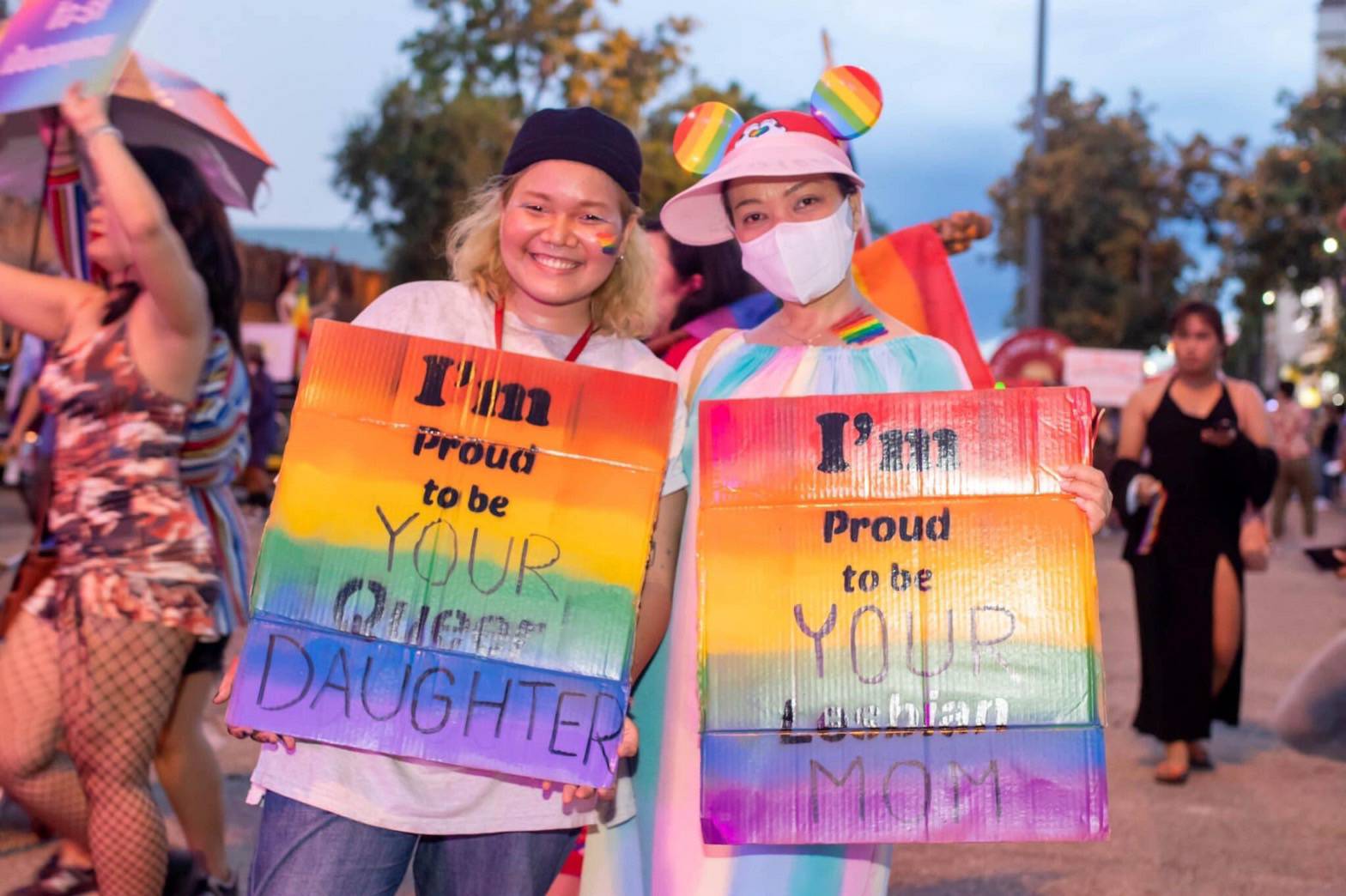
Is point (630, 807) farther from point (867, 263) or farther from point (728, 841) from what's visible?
point (867, 263)

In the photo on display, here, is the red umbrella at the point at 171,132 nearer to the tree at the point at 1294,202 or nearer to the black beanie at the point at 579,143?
the black beanie at the point at 579,143

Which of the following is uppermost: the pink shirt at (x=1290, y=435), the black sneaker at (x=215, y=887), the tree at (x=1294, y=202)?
the tree at (x=1294, y=202)

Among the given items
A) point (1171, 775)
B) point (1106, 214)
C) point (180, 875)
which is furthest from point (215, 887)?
point (1106, 214)

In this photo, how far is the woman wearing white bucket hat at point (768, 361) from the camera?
2768 mm

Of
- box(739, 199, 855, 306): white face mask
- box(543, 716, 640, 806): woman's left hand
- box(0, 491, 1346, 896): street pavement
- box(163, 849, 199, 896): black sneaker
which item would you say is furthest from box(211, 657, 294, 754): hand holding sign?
box(0, 491, 1346, 896): street pavement

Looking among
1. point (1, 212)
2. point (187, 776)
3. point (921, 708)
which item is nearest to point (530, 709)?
point (921, 708)

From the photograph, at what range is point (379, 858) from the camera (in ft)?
8.61

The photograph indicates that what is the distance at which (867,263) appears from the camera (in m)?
4.72

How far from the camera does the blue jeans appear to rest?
102 inches

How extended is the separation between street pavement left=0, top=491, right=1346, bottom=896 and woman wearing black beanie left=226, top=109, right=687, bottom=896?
254 cm

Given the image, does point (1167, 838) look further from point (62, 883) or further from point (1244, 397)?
point (62, 883)

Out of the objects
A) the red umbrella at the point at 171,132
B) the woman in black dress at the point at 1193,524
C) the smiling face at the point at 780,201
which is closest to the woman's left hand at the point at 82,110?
the red umbrella at the point at 171,132

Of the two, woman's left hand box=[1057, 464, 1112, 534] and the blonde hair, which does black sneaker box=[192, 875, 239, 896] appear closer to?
the blonde hair

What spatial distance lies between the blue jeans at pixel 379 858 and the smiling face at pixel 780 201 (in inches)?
45.0
